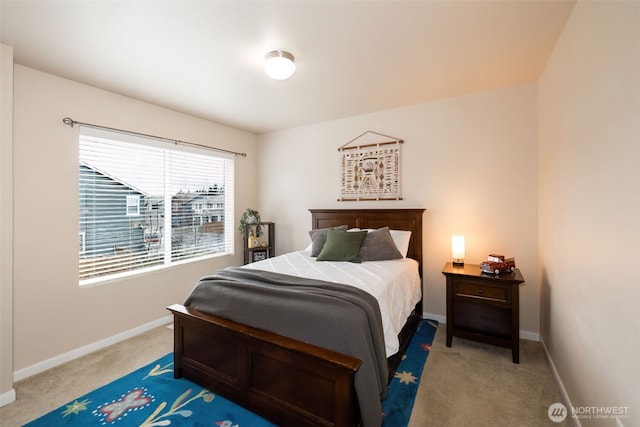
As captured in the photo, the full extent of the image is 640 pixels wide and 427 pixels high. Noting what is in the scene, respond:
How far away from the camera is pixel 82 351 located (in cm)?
257

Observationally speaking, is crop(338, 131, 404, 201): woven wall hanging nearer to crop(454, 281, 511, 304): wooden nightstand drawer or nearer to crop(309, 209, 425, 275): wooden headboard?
crop(309, 209, 425, 275): wooden headboard

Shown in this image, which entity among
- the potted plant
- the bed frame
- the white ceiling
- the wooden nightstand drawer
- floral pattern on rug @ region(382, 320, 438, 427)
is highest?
the white ceiling

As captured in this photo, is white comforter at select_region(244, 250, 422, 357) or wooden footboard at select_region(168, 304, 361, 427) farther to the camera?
white comforter at select_region(244, 250, 422, 357)

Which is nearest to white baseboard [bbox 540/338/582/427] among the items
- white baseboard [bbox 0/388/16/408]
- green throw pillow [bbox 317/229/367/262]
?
green throw pillow [bbox 317/229/367/262]

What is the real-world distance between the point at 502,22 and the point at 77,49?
3.10 meters

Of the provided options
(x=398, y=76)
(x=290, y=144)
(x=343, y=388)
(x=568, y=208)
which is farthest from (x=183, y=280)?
(x=568, y=208)

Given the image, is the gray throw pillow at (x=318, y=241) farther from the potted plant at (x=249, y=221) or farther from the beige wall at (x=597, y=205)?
the beige wall at (x=597, y=205)

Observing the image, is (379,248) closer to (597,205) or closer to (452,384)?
(452,384)

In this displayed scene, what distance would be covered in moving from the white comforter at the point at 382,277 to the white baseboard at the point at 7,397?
1890 mm

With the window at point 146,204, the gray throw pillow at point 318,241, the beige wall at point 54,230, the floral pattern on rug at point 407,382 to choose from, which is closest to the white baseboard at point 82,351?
the beige wall at point 54,230

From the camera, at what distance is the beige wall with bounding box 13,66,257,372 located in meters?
2.26

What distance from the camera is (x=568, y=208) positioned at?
6.03 ft

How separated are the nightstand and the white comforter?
0.39m

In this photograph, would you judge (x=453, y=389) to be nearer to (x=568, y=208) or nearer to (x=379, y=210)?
(x=568, y=208)
